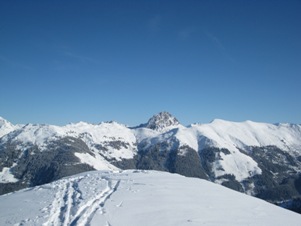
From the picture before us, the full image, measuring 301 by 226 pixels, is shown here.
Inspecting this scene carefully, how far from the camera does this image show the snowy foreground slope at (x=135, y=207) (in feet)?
68.5

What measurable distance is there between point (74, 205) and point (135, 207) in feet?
16.1

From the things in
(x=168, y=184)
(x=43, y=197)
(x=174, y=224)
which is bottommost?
(x=174, y=224)

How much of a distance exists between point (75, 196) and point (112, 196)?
357cm

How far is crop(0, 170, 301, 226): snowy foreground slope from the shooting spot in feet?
68.5

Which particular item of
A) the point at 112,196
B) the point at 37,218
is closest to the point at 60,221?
the point at 37,218

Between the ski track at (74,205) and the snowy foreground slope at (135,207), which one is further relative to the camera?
the snowy foreground slope at (135,207)

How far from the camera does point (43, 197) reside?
2888cm

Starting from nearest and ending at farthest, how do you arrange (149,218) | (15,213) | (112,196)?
(149,218), (15,213), (112,196)

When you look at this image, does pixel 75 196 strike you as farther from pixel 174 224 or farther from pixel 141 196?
pixel 174 224

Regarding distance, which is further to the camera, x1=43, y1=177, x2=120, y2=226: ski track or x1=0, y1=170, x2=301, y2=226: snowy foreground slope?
x1=0, y1=170, x2=301, y2=226: snowy foreground slope

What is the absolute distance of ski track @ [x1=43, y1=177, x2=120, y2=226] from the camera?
2066cm

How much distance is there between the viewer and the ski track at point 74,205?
20.7 meters

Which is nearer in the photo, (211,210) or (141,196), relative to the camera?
(211,210)

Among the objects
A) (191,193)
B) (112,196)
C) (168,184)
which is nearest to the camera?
(112,196)
